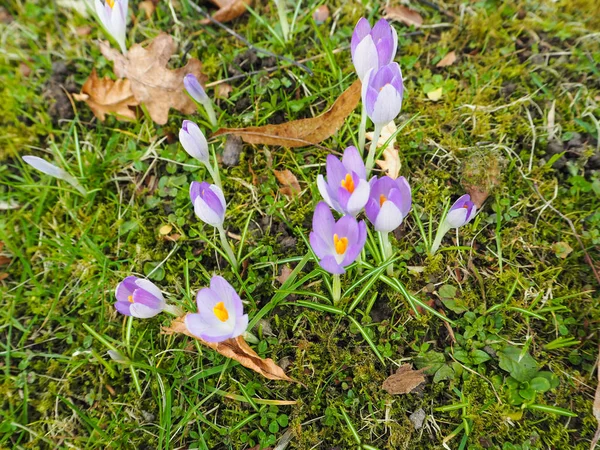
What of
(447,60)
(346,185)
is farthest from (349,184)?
(447,60)

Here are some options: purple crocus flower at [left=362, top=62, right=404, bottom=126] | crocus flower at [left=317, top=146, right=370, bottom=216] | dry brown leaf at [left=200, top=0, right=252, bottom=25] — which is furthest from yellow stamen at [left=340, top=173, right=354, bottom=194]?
dry brown leaf at [left=200, top=0, right=252, bottom=25]

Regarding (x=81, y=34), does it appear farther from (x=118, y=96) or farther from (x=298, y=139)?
(x=298, y=139)

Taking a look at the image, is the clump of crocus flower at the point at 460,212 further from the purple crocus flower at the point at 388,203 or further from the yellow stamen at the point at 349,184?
the yellow stamen at the point at 349,184

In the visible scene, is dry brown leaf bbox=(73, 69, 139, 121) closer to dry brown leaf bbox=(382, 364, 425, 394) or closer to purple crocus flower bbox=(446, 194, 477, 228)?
purple crocus flower bbox=(446, 194, 477, 228)

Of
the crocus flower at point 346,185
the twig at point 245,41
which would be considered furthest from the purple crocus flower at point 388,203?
the twig at point 245,41

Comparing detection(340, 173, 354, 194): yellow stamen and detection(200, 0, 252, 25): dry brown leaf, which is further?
detection(200, 0, 252, 25): dry brown leaf

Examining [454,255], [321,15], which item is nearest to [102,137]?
[321,15]
